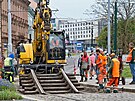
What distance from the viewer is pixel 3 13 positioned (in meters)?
72.8

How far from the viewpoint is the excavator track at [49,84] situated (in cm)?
2173

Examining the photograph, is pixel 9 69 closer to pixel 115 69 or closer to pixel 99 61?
pixel 99 61

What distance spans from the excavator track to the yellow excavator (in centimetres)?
305

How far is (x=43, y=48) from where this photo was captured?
28.3 meters

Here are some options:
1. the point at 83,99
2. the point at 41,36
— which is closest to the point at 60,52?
the point at 41,36

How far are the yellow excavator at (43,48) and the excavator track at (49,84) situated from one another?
10.00ft

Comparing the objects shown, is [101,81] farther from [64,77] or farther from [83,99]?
[83,99]

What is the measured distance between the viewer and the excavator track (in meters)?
21.7

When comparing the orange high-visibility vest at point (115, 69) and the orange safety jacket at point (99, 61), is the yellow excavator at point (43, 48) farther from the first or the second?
the orange high-visibility vest at point (115, 69)

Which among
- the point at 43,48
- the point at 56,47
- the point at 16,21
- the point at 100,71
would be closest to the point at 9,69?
the point at 43,48

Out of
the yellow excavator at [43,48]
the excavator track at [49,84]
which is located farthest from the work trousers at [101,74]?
the yellow excavator at [43,48]

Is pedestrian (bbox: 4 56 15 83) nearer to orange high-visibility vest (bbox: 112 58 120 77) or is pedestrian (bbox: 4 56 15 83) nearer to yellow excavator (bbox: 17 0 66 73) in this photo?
yellow excavator (bbox: 17 0 66 73)

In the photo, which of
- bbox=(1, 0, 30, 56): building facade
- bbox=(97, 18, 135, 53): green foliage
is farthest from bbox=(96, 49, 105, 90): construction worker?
bbox=(1, 0, 30, 56): building facade

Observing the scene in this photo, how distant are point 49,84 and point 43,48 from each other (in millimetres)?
5796
